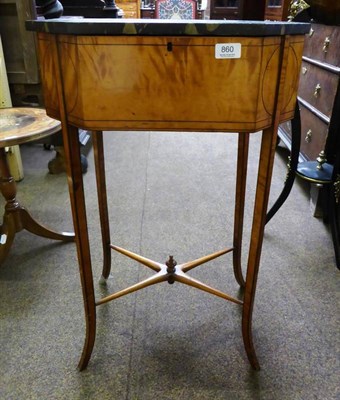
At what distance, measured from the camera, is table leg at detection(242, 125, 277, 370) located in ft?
2.54

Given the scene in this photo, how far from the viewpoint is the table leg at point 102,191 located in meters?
1.12

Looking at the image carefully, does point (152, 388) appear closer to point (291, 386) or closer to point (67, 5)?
point (291, 386)

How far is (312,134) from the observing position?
6.15 ft

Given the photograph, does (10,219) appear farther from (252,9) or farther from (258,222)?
(252,9)

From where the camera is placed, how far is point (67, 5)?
2.54 meters

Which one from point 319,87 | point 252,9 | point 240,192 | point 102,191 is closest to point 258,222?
point 240,192

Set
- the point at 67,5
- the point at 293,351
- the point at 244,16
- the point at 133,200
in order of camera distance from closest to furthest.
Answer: the point at 293,351
the point at 133,200
the point at 67,5
the point at 244,16

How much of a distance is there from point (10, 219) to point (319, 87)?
4.93ft

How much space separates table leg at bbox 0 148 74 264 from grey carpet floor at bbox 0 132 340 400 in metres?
0.07

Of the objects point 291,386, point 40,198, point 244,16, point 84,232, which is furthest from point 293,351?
point 244,16

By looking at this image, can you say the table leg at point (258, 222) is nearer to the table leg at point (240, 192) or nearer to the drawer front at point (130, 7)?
the table leg at point (240, 192)

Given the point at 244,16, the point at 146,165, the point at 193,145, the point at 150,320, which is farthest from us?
the point at 244,16

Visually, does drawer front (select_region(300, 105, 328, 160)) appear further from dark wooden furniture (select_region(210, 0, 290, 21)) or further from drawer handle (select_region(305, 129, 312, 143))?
dark wooden furniture (select_region(210, 0, 290, 21))

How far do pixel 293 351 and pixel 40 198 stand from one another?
55.6 inches
